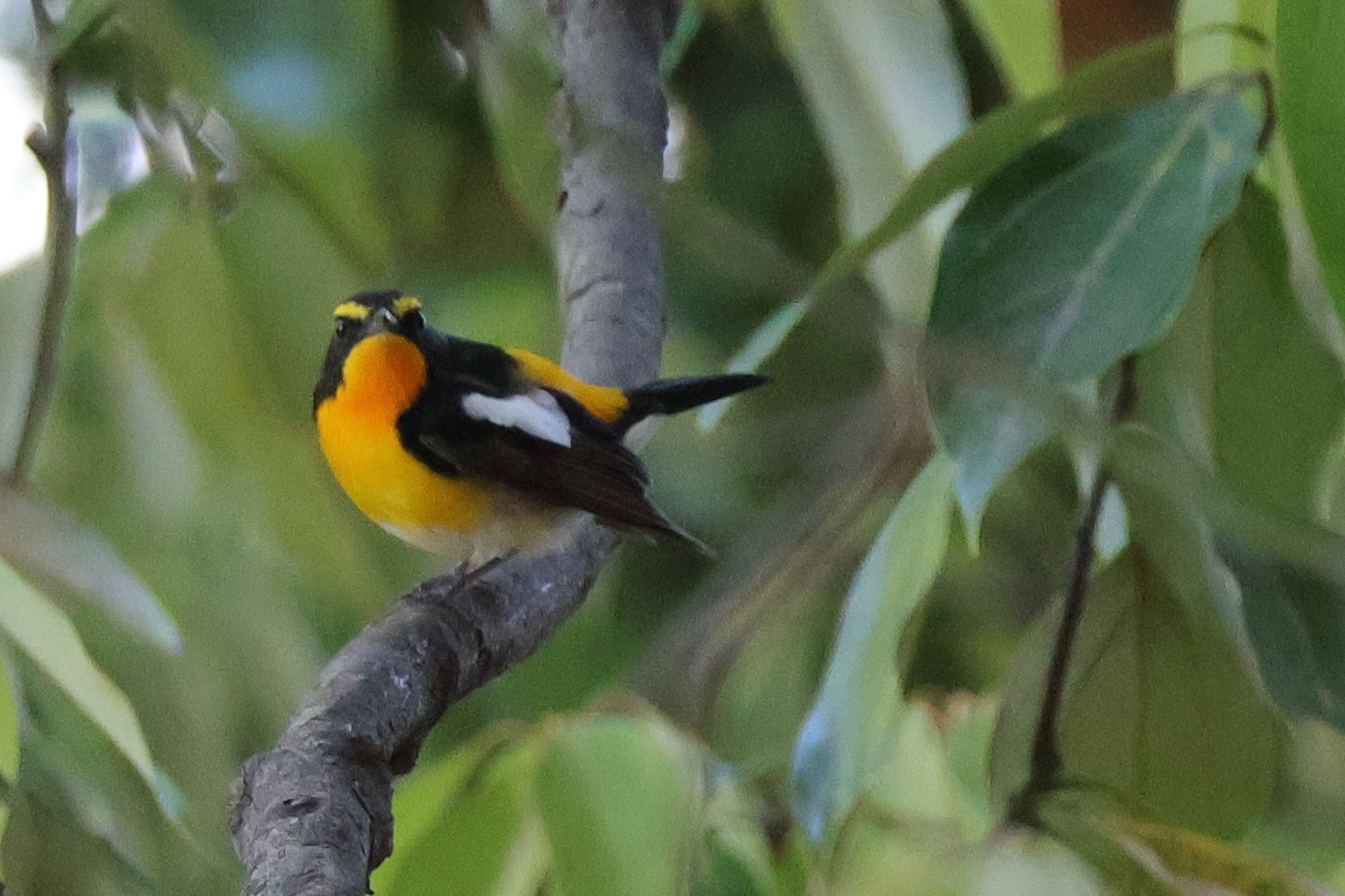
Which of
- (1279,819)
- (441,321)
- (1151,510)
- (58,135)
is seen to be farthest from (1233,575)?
(58,135)

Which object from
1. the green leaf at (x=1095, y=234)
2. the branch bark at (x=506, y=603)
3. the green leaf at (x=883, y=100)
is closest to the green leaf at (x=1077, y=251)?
the green leaf at (x=1095, y=234)

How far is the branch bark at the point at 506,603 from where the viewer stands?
0.39 meters

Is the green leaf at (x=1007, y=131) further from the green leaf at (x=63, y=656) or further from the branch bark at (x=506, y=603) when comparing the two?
the green leaf at (x=63, y=656)

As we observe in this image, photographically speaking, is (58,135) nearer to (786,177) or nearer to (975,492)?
(786,177)

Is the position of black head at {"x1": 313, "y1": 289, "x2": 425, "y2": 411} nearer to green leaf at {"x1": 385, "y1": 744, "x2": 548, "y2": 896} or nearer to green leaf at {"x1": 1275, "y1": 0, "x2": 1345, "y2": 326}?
green leaf at {"x1": 385, "y1": 744, "x2": 548, "y2": 896}

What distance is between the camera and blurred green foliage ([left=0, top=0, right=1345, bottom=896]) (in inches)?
19.3

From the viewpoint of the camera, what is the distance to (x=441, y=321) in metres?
0.77

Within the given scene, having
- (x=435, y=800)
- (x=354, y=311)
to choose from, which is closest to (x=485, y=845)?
(x=435, y=800)

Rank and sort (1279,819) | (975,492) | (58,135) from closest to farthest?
(975,492) → (1279,819) → (58,135)

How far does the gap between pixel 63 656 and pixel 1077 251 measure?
460 millimetres

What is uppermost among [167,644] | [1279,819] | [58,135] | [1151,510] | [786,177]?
[58,135]

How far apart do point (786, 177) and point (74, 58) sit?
1.26 ft

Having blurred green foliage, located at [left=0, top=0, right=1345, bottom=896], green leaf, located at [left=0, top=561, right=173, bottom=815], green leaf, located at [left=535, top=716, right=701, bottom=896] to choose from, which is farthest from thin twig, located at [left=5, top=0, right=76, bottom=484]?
green leaf, located at [left=535, top=716, right=701, bottom=896]

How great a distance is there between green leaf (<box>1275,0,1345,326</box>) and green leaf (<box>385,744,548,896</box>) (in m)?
0.36
